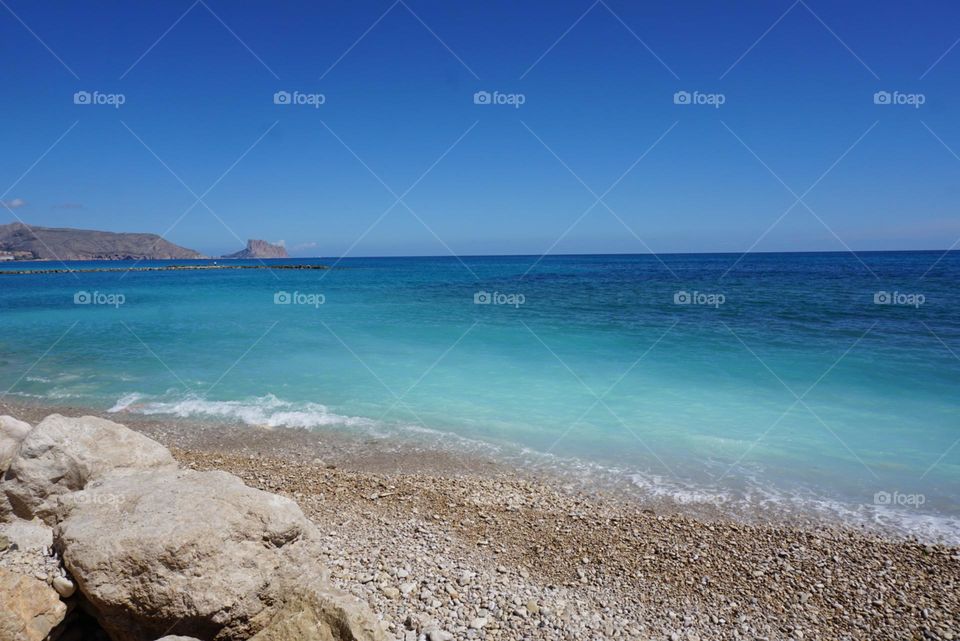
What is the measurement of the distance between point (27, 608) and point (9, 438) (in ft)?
10.1

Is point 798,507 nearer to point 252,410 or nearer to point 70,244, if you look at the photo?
point 252,410


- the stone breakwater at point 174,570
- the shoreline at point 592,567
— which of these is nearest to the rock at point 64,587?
the stone breakwater at point 174,570

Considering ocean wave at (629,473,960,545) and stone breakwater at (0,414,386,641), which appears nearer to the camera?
stone breakwater at (0,414,386,641)

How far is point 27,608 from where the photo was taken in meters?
3.50

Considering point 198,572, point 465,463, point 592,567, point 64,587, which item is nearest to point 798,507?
point 592,567

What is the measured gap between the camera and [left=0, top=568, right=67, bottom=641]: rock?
11.0ft

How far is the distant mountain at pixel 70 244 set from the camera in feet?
557

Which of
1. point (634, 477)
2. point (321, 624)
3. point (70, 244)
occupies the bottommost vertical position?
point (634, 477)

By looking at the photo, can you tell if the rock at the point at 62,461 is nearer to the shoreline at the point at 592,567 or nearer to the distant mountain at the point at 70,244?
the shoreline at the point at 592,567

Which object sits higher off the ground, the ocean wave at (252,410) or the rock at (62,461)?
the rock at (62,461)

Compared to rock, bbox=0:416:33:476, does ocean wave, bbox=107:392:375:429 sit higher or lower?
lower

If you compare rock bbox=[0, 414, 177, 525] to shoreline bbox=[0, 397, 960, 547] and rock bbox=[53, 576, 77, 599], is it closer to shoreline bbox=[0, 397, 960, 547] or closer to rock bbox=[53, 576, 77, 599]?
rock bbox=[53, 576, 77, 599]

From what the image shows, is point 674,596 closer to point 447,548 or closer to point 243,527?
point 447,548

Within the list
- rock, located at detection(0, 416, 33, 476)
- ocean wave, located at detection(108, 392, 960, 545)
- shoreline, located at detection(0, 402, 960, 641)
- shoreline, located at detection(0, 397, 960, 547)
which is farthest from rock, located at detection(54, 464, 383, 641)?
ocean wave, located at detection(108, 392, 960, 545)
